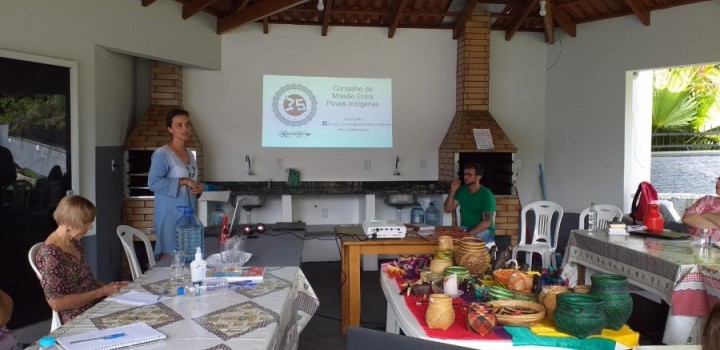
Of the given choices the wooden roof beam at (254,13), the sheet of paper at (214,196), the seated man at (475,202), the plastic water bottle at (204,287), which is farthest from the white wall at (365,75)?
the plastic water bottle at (204,287)

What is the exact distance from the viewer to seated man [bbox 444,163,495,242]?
4.46 meters

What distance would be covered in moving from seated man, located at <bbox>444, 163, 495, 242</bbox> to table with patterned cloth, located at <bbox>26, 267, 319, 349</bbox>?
8.02 feet

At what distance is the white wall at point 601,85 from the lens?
5.45 metres

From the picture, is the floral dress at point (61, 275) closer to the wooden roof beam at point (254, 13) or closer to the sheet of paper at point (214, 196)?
the sheet of paper at point (214, 196)

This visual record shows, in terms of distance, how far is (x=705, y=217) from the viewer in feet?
10.7

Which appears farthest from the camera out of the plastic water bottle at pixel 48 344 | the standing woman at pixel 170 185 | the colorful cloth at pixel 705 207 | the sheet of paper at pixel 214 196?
the sheet of paper at pixel 214 196

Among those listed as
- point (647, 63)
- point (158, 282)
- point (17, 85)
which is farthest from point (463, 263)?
point (647, 63)

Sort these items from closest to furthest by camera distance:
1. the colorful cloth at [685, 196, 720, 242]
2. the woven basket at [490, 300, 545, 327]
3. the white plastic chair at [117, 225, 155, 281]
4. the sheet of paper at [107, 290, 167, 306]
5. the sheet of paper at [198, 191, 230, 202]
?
the woven basket at [490, 300, 545, 327]
the sheet of paper at [107, 290, 167, 306]
the white plastic chair at [117, 225, 155, 281]
the colorful cloth at [685, 196, 720, 242]
the sheet of paper at [198, 191, 230, 202]

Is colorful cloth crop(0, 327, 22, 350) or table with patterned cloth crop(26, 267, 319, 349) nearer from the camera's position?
table with patterned cloth crop(26, 267, 319, 349)

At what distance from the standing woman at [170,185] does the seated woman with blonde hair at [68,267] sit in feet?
2.57

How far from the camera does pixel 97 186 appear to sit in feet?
15.5

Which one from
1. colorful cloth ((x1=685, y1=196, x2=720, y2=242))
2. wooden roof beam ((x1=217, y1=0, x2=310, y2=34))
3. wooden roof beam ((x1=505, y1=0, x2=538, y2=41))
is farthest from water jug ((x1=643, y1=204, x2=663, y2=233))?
wooden roof beam ((x1=217, y1=0, x2=310, y2=34))

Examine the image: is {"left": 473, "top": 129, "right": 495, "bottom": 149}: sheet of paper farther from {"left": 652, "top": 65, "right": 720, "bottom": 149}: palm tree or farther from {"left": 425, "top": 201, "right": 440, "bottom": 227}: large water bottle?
{"left": 652, "top": 65, "right": 720, "bottom": 149}: palm tree

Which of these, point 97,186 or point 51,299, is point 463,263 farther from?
point 97,186
